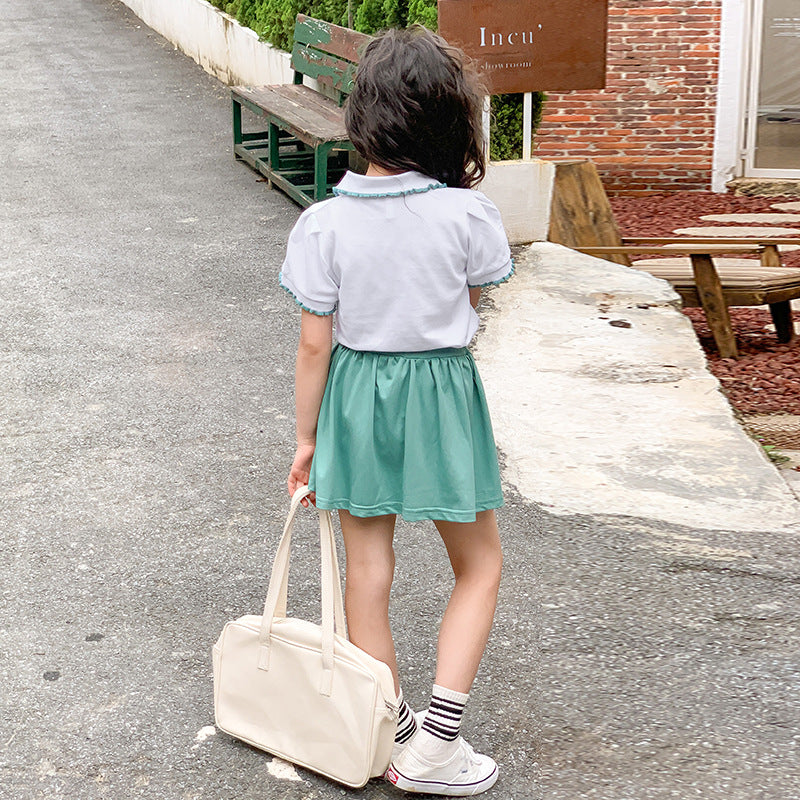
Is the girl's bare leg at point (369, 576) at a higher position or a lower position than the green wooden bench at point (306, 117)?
lower

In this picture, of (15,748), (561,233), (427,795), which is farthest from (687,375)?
(15,748)

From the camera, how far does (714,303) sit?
7031 millimetres

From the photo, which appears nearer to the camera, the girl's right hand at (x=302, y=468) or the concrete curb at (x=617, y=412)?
the girl's right hand at (x=302, y=468)

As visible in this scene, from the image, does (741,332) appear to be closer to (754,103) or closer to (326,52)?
(326,52)

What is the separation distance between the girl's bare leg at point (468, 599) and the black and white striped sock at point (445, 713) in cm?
2

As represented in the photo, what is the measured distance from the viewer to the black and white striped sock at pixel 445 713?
8.71ft

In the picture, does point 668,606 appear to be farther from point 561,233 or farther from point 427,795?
point 561,233

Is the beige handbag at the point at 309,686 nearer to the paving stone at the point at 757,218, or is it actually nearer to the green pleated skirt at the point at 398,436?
the green pleated skirt at the point at 398,436

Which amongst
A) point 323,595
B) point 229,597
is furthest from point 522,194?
point 323,595

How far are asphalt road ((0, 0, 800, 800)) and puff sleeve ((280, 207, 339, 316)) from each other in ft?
3.79

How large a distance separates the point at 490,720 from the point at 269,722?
614mm

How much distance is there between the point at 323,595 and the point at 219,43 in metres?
11.7

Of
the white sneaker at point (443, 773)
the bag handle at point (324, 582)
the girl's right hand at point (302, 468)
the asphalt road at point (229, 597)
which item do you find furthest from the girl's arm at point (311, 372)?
the asphalt road at point (229, 597)

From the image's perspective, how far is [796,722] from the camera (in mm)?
3047
